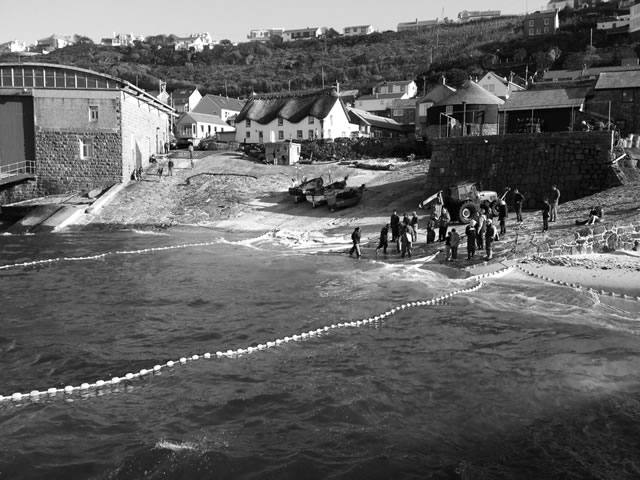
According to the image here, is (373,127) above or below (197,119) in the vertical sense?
below

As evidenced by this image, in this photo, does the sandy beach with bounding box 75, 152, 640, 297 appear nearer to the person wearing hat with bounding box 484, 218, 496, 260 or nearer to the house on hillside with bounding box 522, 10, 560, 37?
the person wearing hat with bounding box 484, 218, 496, 260

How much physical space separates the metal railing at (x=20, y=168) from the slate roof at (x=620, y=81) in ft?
120

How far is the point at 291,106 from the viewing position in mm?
56938

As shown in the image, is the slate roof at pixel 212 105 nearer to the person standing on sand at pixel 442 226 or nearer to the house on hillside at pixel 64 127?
the house on hillside at pixel 64 127

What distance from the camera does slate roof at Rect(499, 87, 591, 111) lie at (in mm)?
34500

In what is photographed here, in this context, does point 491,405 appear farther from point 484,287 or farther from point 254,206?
point 254,206

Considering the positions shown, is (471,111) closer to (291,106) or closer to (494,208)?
(494,208)

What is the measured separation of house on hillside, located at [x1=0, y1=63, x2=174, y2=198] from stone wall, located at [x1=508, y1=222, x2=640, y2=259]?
30270 millimetres

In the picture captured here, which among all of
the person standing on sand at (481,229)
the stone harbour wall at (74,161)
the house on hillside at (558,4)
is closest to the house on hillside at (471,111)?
the person standing on sand at (481,229)

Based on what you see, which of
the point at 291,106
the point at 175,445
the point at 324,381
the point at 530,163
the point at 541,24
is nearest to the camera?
the point at 175,445

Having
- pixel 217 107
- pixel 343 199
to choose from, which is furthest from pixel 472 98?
pixel 217 107

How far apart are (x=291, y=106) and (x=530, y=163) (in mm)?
32719

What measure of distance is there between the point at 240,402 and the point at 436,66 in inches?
4678

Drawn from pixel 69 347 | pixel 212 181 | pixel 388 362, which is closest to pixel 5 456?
pixel 69 347
